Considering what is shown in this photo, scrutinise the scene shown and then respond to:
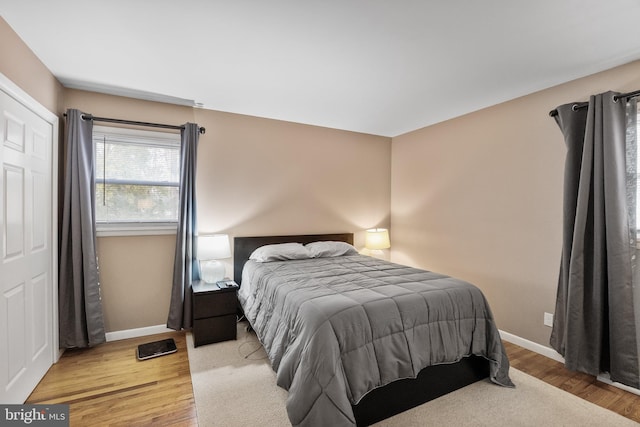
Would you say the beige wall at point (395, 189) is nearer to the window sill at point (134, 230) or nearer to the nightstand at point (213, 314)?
the window sill at point (134, 230)

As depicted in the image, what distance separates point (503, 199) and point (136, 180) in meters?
3.84

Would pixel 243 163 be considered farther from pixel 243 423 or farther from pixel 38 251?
pixel 243 423

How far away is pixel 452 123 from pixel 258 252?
284cm

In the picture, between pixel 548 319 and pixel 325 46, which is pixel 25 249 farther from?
pixel 548 319

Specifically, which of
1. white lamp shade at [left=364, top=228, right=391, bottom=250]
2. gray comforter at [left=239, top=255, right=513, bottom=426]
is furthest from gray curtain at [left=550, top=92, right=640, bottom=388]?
white lamp shade at [left=364, top=228, right=391, bottom=250]

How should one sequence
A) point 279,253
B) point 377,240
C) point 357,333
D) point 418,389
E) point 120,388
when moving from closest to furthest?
1. point 357,333
2. point 418,389
3. point 120,388
4. point 279,253
5. point 377,240

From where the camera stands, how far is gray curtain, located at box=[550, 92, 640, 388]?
7.27 feet

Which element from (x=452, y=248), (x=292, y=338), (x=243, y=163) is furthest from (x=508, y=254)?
(x=243, y=163)

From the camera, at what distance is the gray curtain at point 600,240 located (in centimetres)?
222

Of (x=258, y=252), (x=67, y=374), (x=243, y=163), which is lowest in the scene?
(x=67, y=374)

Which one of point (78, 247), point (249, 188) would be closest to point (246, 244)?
point (249, 188)

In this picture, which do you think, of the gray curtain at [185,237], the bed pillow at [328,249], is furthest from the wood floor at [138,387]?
the bed pillow at [328,249]

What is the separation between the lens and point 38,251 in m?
2.28

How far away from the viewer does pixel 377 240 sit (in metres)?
4.23
